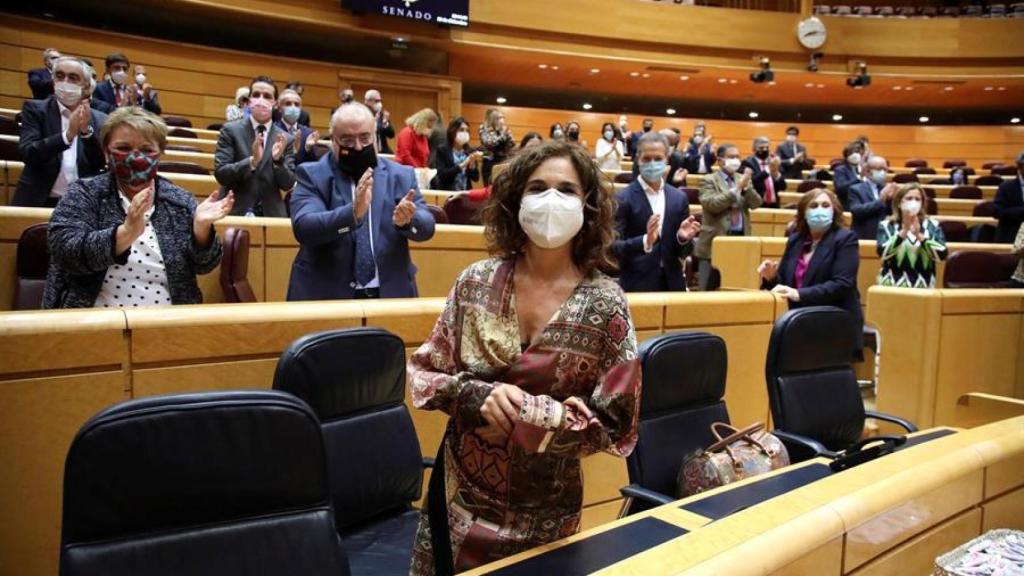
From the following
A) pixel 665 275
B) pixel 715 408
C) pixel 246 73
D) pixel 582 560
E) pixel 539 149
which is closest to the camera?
pixel 582 560

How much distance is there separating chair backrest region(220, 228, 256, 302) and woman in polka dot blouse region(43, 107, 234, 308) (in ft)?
2.68

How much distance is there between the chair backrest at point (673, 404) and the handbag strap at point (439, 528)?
688 millimetres

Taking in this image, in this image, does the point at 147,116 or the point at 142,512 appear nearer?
the point at 142,512

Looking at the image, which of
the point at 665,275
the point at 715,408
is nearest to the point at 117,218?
the point at 715,408

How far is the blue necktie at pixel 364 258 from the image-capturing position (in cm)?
228

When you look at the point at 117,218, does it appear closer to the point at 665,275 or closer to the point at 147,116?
the point at 147,116

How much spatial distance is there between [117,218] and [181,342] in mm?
397

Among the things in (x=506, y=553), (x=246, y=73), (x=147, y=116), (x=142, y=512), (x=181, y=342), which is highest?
(x=246, y=73)

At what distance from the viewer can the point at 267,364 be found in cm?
180

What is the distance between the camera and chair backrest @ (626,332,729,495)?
179 cm

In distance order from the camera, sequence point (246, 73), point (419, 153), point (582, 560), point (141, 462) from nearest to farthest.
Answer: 1. point (141, 462)
2. point (582, 560)
3. point (419, 153)
4. point (246, 73)

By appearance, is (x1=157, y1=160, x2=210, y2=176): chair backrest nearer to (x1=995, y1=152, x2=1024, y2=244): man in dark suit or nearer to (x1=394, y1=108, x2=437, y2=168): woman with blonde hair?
(x1=394, y1=108, x2=437, y2=168): woman with blonde hair

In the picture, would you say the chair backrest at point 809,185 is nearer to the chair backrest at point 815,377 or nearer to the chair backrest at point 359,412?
the chair backrest at point 815,377

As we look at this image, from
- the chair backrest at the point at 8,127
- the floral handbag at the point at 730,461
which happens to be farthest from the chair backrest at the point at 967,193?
the chair backrest at the point at 8,127
